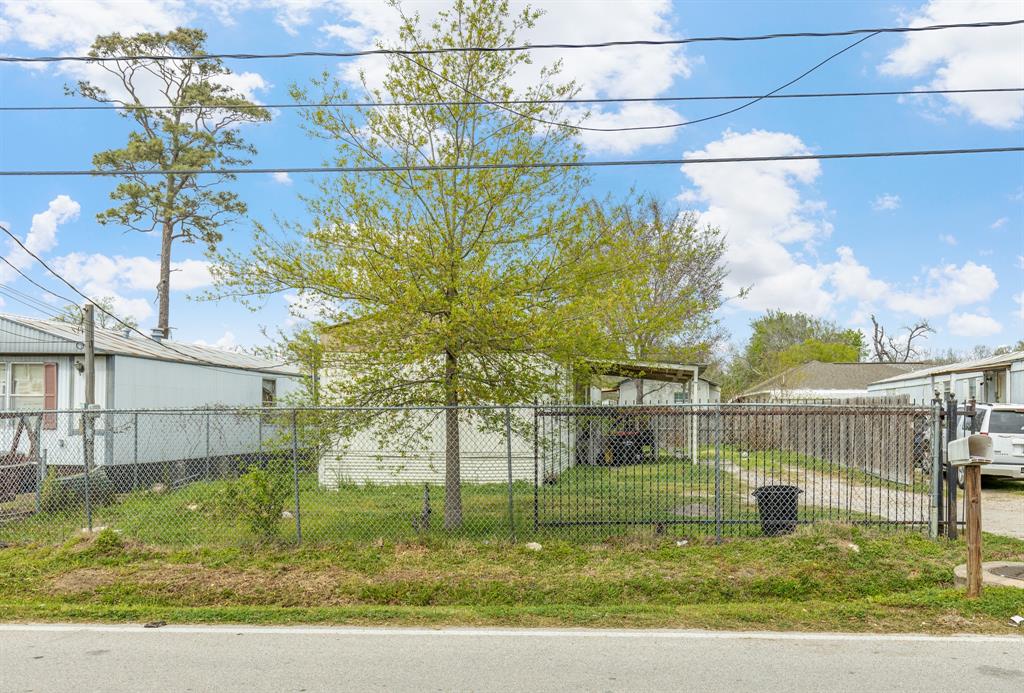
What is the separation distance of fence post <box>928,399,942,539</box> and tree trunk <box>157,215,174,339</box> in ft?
86.2

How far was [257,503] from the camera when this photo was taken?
8.88 m

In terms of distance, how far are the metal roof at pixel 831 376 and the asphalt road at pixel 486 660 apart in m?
33.5

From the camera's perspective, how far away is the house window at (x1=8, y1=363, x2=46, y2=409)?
54.6 ft

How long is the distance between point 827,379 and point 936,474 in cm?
3580

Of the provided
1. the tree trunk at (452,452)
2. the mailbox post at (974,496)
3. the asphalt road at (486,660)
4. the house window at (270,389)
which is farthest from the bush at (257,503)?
the house window at (270,389)

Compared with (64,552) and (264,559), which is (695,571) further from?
(64,552)

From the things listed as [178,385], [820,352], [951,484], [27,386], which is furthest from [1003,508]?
[820,352]

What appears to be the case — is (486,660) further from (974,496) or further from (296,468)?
(974,496)

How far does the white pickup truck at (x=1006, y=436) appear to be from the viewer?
585 inches

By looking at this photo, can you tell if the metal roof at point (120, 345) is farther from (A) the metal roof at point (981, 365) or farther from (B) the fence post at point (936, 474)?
(A) the metal roof at point (981, 365)

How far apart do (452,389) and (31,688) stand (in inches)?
209

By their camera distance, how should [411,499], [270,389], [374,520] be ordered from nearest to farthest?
[374,520] < [411,499] < [270,389]

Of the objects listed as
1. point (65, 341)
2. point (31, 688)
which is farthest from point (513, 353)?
point (65, 341)

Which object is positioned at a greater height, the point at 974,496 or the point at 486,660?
the point at 974,496
